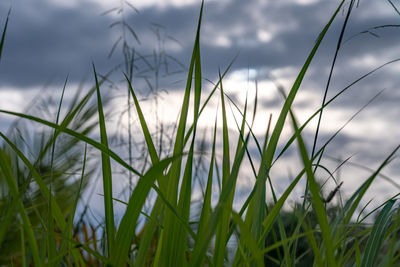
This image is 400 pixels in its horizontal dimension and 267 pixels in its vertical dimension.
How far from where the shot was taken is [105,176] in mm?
588

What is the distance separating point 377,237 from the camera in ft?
1.98

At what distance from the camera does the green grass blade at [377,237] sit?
1.96 ft

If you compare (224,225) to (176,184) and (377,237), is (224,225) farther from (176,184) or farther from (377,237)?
(377,237)

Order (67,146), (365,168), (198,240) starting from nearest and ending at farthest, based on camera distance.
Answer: (198,240), (365,168), (67,146)

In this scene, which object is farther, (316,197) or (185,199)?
(185,199)

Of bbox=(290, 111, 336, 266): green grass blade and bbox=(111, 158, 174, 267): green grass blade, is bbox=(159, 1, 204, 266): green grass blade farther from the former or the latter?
bbox=(290, 111, 336, 266): green grass blade

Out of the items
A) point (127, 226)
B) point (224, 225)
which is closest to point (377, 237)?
point (224, 225)

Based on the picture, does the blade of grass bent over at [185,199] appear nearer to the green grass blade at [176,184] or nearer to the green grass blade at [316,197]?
the green grass blade at [176,184]

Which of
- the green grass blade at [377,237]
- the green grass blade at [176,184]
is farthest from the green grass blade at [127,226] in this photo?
the green grass blade at [377,237]

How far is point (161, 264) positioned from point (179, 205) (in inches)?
3.3

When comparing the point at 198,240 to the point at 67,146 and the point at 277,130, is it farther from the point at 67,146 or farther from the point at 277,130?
the point at 67,146

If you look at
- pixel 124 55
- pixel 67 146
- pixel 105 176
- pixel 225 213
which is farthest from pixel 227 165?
pixel 124 55

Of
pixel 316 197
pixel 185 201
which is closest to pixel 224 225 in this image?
pixel 185 201

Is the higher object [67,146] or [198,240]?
[67,146]
